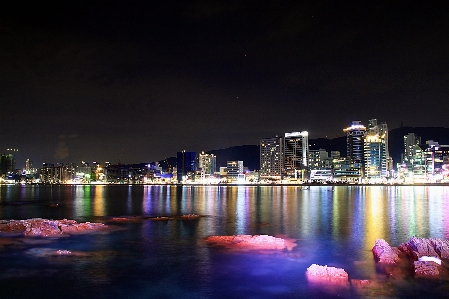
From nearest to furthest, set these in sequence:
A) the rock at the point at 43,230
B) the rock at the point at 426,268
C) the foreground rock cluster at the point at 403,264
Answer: the foreground rock cluster at the point at 403,264, the rock at the point at 426,268, the rock at the point at 43,230

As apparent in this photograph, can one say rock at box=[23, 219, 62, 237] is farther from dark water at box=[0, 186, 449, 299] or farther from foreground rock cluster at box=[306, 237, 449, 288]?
foreground rock cluster at box=[306, 237, 449, 288]

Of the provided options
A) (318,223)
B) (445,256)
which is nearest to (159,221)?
(318,223)

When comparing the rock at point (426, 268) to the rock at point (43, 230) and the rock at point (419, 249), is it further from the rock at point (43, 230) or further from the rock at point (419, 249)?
the rock at point (43, 230)

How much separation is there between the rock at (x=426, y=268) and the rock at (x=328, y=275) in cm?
435

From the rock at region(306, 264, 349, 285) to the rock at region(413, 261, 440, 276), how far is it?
14.3 feet

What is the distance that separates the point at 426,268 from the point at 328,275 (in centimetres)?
588

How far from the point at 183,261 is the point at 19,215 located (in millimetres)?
43010

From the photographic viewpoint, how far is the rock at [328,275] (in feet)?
73.1

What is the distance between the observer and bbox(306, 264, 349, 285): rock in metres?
22.3

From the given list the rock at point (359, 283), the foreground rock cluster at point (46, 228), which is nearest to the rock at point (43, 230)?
the foreground rock cluster at point (46, 228)

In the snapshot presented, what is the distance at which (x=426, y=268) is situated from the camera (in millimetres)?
23062

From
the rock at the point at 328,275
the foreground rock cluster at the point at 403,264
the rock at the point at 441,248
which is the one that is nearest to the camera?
the rock at the point at 328,275

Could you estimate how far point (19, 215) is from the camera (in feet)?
197

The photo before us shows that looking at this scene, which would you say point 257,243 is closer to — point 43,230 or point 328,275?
point 328,275
